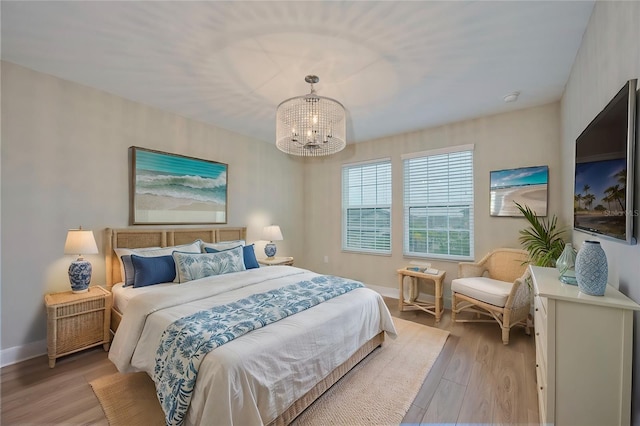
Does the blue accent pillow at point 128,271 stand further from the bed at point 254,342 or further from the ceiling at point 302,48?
the ceiling at point 302,48

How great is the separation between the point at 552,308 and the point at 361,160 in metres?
3.64

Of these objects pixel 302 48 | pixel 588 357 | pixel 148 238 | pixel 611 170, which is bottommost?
pixel 588 357

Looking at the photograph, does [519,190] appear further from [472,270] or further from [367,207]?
[367,207]

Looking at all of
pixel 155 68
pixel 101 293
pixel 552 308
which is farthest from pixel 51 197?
pixel 552 308

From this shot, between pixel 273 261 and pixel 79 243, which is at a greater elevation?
pixel 79 243

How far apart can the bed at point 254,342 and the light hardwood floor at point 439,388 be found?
346 millimetres

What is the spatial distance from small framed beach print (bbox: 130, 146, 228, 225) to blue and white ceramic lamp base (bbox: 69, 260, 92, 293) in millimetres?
669

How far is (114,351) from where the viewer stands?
210cm

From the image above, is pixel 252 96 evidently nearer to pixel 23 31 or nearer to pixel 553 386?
pixel 23 31

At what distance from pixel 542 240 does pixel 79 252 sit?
4571 millimetres

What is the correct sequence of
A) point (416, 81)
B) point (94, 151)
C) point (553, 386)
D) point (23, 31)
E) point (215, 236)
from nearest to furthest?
point (553, 386) → point (23, 31) → point (416, 81) → point (94, 151) → point (215, 236)

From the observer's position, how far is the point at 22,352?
2391mm

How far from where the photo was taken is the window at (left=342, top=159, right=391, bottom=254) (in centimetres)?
448

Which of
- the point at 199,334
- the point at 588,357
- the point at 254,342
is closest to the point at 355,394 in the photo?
the point at 254,342
